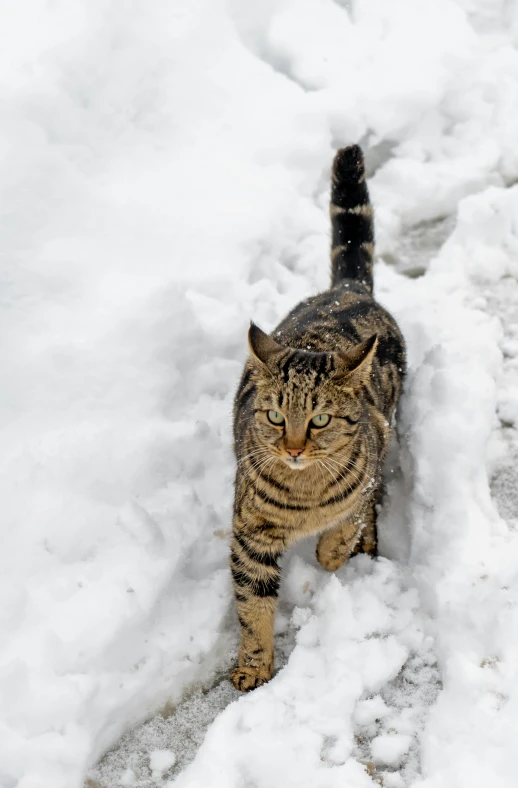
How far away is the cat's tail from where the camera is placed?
354 centimetres

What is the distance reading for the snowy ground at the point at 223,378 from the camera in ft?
8.36

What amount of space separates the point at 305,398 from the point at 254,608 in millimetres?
855

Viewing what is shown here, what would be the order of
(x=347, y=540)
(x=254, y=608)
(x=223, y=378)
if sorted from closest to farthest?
(x=254, y=608) → (x=347, y=540) → (x=223, y=378)

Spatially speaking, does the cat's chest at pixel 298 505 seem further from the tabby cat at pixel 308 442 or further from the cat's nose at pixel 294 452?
the cat's nose at pixel 294 452

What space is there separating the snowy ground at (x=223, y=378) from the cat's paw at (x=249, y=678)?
0.08 metres

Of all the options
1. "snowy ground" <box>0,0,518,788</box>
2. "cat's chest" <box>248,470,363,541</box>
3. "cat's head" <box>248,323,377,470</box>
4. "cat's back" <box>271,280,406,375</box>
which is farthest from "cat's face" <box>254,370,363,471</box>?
"snowy ground" <box>0,0,518,788</box>

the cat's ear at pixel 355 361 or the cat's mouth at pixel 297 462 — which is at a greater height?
the cat's ear at pixel 355 361

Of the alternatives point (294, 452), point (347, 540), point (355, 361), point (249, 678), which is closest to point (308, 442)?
point (294, 452)

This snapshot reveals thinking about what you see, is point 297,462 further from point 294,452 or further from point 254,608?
point 254,608

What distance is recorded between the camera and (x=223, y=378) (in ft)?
11.6

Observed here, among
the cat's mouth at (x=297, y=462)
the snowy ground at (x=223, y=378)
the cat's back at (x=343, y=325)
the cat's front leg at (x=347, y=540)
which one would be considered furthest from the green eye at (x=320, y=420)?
the snowy ground at (x=223, y=378)

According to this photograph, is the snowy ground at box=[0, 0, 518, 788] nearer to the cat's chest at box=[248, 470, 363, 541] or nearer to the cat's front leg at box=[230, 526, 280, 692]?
the cat's front leg at box=[230, 526, 280, 692]

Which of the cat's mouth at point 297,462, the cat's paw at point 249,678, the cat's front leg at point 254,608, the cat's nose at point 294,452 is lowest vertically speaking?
the cat's paw at point 249,678

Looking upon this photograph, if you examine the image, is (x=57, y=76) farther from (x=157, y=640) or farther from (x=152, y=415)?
(x=157, y=640)
